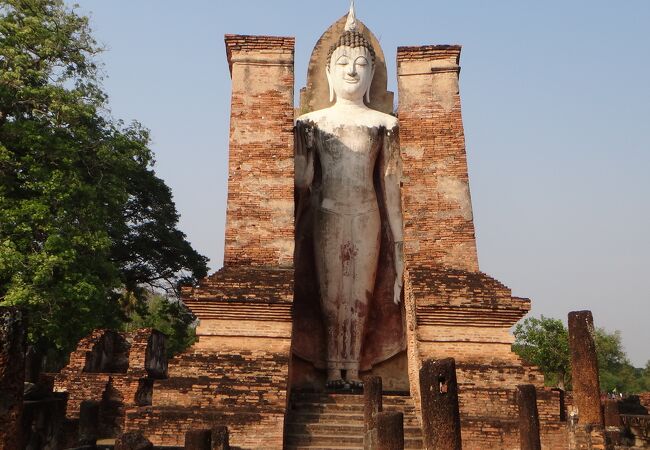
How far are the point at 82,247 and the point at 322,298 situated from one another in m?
6.74

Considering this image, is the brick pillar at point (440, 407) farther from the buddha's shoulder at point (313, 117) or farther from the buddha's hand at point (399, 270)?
the buddha's shoulder at point (313, 117)

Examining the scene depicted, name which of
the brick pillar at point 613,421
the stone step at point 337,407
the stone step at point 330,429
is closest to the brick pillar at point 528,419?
the stone step at point 330,429

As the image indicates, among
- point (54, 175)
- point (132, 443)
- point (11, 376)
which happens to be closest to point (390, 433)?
point (132, 443)

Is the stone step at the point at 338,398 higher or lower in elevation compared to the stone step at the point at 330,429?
higher

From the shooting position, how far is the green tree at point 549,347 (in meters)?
29.7

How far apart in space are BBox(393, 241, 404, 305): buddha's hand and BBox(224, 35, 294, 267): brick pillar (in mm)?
1826

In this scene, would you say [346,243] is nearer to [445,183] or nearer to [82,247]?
[445,183]

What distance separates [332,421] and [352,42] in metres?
5.88

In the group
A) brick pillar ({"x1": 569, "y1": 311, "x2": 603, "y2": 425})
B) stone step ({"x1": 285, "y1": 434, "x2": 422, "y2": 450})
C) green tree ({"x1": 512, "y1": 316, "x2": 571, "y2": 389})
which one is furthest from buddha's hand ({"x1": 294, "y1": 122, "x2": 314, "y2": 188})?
green tree ({"x1": 512, "y1": 316, "x2": 571, "y2": 389})

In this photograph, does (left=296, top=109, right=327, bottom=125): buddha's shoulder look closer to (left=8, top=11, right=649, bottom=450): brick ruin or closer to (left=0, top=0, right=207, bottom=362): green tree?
(left=8, top=11, right=649, bottom=450): brick ruin

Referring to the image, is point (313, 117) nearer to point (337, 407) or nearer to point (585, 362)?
point (337, 407)

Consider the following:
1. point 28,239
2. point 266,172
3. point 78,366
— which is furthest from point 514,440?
point 78,366

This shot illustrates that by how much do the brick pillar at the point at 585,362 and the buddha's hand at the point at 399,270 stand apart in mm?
2548

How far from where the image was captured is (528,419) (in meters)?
6.64
